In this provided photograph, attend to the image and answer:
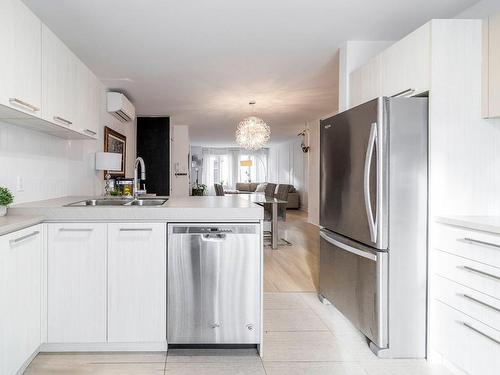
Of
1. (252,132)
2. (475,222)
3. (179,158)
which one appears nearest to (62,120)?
(475,222)

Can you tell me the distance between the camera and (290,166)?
12.4m

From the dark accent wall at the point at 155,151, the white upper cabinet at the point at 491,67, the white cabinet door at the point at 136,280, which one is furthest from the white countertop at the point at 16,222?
the dark accent wall at the point at 155,151

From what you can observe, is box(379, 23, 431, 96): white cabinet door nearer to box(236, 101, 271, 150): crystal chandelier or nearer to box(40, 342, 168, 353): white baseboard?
box(40, 342, 168, 353): white baseboard

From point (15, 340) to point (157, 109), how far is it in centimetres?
502

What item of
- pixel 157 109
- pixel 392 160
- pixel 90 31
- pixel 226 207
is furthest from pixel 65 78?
pixel 157 109

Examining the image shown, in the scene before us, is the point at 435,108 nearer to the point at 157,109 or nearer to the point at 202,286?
the point at 202,286

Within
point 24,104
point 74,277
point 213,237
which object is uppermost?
point 24,104

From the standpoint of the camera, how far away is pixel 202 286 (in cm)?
217

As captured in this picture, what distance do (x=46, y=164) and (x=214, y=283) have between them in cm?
189

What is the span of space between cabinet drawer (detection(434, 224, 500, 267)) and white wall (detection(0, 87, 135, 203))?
282cm

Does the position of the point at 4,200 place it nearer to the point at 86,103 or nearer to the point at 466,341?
the point at 86,103

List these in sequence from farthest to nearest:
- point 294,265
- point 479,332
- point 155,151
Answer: point 155,151
point 294,265
point 479,332

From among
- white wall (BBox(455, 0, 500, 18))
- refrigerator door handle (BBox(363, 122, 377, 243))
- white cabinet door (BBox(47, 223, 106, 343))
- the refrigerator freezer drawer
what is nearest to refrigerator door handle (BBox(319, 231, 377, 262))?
the refrigerator freezer drawer

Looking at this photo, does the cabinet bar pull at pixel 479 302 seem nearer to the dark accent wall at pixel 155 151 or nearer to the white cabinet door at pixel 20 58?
the white cabinet door at pixel 20 58
